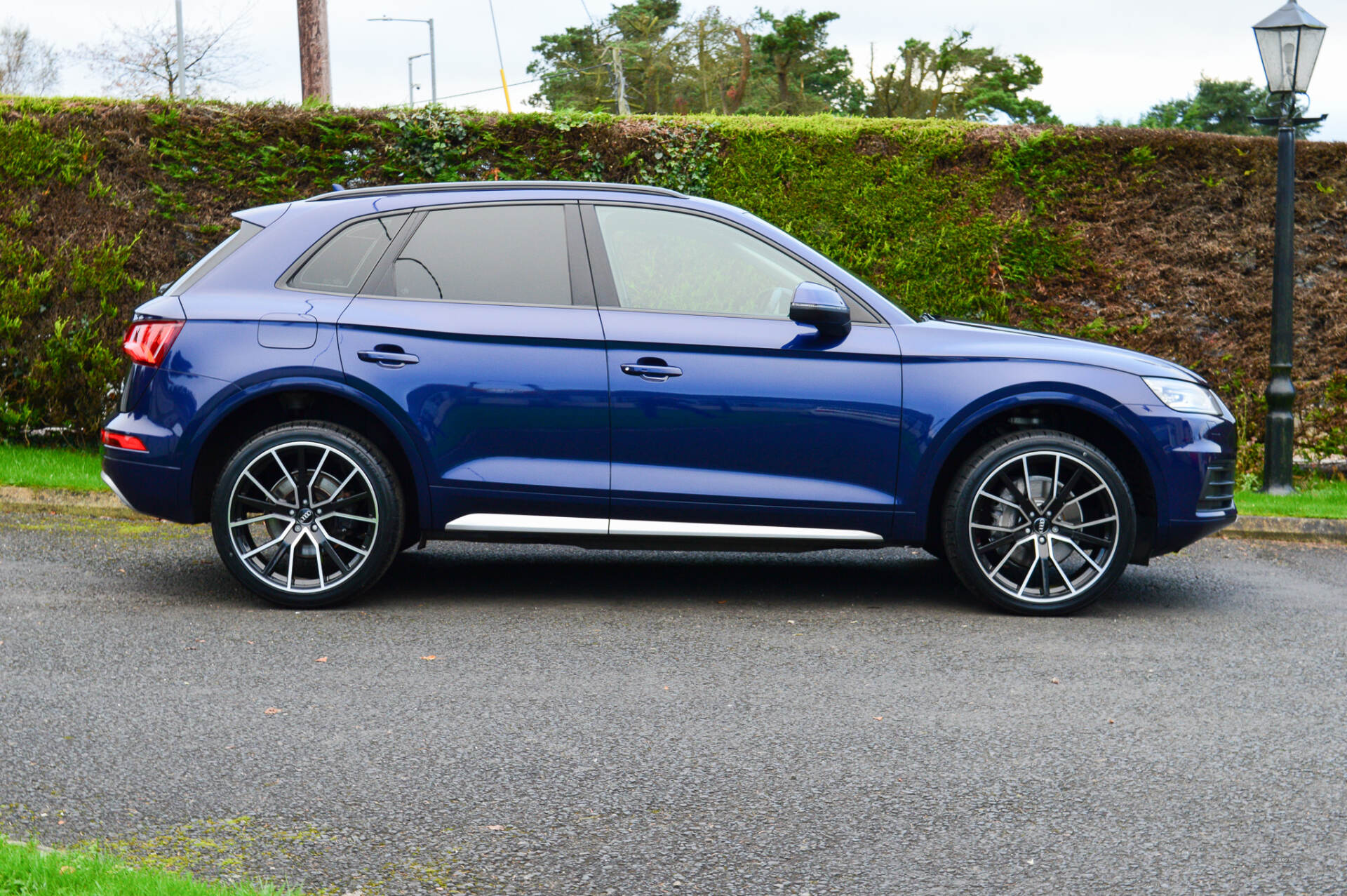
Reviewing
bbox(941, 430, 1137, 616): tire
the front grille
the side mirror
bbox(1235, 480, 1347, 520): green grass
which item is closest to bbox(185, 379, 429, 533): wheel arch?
the side mirror

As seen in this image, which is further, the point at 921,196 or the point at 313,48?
the point at 313,48

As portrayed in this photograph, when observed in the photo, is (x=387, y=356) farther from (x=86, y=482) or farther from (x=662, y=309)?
(x=86, y=482)

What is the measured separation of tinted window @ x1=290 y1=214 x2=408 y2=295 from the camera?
5801 mm

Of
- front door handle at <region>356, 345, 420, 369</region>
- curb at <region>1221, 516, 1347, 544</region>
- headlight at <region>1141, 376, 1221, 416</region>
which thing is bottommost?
curb at <region>1221, 516, 1347, 544</region>

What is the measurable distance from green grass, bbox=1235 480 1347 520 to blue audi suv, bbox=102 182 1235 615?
3.28m

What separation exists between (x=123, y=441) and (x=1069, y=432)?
173 inches

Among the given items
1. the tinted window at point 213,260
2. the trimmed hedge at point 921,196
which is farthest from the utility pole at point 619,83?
the tinted window at point 213,260

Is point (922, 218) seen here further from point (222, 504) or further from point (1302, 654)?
point (222, 504)

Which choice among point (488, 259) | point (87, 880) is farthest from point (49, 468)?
point (87, 880)

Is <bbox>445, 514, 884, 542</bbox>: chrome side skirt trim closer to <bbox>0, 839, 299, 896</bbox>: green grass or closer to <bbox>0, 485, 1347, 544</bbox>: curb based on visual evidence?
<bbox>0, 839, 299, 896</bbox>: green grass

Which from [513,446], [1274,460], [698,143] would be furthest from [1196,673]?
[698,143]

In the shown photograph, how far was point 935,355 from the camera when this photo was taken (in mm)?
5707

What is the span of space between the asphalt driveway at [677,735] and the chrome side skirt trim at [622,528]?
39 centimetres

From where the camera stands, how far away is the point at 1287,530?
8.41m
